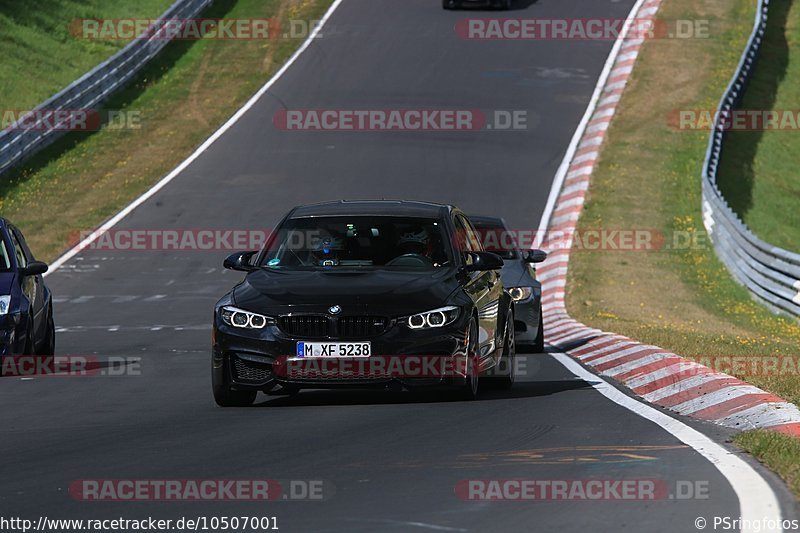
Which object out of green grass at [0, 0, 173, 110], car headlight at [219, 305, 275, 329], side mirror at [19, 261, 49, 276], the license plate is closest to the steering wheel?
the license plate

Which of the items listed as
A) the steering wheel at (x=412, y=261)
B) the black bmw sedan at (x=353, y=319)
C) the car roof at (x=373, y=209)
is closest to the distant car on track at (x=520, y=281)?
the car roof at (x=373, y=209)

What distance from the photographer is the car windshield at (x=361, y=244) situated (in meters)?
12.4

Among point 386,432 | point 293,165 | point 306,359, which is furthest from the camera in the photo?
point 293,165

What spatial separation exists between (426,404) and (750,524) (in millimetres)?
5200

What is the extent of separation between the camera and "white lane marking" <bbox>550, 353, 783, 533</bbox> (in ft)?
22.5

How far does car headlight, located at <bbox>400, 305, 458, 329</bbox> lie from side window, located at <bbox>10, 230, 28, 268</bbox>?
223 inches

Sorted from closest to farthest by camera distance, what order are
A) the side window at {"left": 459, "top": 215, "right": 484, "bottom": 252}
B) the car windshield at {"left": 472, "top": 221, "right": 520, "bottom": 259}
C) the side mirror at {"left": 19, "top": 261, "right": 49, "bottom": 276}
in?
the side window at {"left": 459, "top": 215, "right": 484, "bottom": 252}, the side mirror at {"left": 19, "top": 261, "right": 49, "bottom": 276}, the car windshield at {"left": 472, "top": 221, "right": 520, "bottom": 259}

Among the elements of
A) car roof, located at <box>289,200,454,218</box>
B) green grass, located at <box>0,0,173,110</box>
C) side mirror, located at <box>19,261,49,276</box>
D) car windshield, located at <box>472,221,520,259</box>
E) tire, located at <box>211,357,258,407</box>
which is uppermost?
car roof, located at <box>289,200,454,218</box>

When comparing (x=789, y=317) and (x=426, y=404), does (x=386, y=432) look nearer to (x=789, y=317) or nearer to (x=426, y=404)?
(x=426, y=404)

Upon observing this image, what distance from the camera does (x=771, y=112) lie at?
4003 cm

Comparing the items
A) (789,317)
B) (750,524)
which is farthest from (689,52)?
(750,524)

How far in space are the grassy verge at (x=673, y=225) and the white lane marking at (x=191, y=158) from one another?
28.9ft

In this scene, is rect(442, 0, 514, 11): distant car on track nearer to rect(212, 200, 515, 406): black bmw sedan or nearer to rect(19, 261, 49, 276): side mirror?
rect(19, 261, 49, 276): side mirror

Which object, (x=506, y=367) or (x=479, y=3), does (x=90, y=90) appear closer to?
(x=479, y=3)
